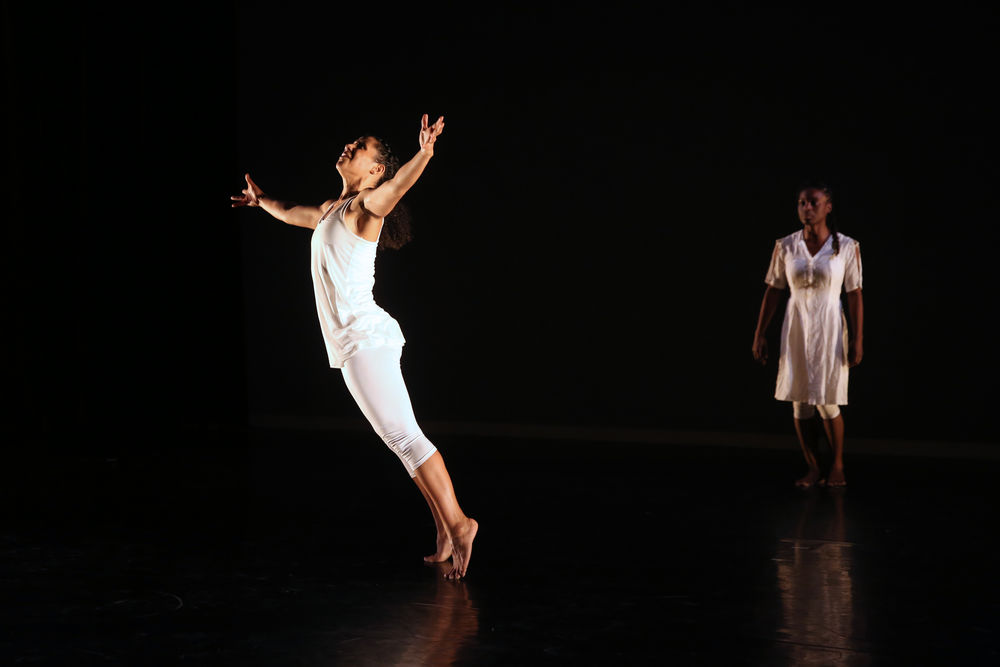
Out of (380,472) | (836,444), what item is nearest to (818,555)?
(836,444)

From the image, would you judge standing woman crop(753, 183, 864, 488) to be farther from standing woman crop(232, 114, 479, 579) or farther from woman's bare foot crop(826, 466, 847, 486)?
standing woman crop(232, 114, 479, 579)

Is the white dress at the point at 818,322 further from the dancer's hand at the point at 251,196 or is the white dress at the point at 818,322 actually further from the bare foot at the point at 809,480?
the dancer's hand at the point at 251,196

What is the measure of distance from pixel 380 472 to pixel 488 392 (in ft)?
5.26

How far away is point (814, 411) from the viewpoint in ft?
15.3

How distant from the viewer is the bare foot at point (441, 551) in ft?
10.4

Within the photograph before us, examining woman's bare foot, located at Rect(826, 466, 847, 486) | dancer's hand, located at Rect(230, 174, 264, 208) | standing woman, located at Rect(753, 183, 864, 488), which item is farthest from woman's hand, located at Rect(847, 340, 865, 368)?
dancer's hand, located at Rect(230, 174, 264, 208)

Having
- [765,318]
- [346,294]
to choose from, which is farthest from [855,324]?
[346,294]

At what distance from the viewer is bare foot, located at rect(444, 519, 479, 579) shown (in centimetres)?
298

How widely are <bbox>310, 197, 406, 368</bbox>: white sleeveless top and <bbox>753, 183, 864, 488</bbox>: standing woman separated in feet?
7.19

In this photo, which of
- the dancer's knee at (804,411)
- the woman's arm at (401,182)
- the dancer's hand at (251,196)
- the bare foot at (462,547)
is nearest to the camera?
the woman's arm at (401,182)

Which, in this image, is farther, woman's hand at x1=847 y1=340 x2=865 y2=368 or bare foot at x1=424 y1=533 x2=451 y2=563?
woman's hand at x1=847 y1=340 x2=865 y2=368

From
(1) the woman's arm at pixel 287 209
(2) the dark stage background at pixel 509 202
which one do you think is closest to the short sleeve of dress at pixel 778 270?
(2) the dark stage background at pixel 509 202

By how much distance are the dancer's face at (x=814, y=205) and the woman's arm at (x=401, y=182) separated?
215 centimetres

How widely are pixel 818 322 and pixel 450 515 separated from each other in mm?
2239
